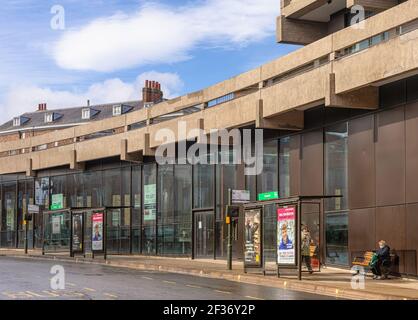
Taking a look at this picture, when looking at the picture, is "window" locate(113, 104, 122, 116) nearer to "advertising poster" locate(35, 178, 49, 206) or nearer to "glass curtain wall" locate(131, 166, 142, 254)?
"advertising poster" locate(35, 178, 49, 206)

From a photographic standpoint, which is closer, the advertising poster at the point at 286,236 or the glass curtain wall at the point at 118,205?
the advertising poster at the point at 286,236

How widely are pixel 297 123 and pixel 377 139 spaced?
523cm

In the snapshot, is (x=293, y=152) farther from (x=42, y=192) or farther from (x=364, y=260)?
(x=42, y=192)

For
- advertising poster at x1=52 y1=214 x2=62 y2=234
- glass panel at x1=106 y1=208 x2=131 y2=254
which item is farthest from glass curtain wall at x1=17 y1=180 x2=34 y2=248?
glass panel at x1=106 y1=208 x2=131 y2=254

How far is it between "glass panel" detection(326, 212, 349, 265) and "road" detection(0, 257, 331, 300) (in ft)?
19.5

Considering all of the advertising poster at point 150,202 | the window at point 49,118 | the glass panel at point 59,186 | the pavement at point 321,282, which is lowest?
the pavement at point 321,282

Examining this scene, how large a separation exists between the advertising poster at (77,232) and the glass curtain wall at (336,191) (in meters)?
15.4

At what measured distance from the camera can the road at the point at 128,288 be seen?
18463 mm

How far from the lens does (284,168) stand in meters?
33.2

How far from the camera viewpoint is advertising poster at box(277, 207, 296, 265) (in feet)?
81.1

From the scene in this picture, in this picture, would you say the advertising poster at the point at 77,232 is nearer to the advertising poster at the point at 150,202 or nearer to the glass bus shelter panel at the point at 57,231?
the advertising poster at the point at 150,202

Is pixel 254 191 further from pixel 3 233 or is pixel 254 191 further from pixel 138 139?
pixel 3 233

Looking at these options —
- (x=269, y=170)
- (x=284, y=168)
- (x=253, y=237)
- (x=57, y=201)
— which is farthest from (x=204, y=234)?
(x=57, y=201)

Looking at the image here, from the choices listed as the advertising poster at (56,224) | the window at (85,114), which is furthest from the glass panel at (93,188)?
the window at (85,114)
